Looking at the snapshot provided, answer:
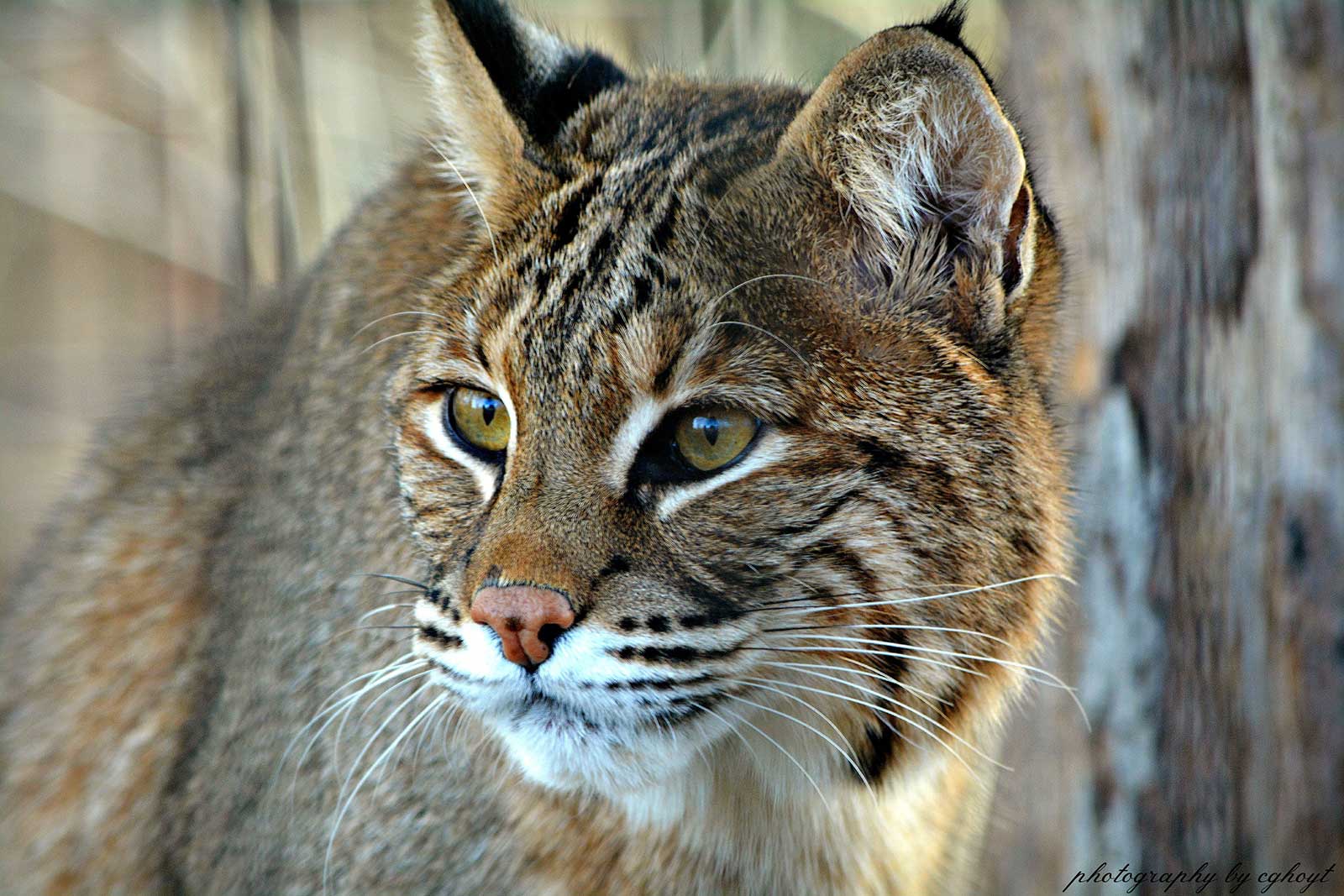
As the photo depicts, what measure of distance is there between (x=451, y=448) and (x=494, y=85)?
86 cm

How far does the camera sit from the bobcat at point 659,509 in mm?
2559

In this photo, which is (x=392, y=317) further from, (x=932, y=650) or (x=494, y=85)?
(x=932, y=650)

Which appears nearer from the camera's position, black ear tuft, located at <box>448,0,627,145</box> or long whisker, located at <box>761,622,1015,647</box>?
long whisker, located at <box>761,622,1015,647</box>

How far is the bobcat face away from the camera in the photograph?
251 centimetres

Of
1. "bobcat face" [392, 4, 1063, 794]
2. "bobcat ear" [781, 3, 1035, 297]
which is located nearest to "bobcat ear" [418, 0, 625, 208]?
"bobcat face" [392, 4, 1063, 794]

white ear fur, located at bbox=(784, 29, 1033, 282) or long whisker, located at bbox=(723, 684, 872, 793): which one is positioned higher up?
white ear fur, located at bbox=(784, 29, 1033, 282)

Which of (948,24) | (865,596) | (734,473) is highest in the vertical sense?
(948,24)

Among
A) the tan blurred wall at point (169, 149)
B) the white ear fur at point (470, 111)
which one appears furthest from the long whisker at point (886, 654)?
the tan blurred wall at point (169, 149)

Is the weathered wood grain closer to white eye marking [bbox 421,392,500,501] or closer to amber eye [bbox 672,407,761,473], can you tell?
amber eye [bbox 672,407,761,473]

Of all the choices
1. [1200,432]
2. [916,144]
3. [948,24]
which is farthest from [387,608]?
[1200,432]

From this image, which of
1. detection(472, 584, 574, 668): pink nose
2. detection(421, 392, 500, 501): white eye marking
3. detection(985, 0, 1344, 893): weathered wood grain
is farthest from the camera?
detection(985, 0, 1344, 893): weathered wood grain

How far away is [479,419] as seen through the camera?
293 cm

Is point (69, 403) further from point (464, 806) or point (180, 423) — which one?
point (464, 806)

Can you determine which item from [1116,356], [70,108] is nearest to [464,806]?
[1116,356]
